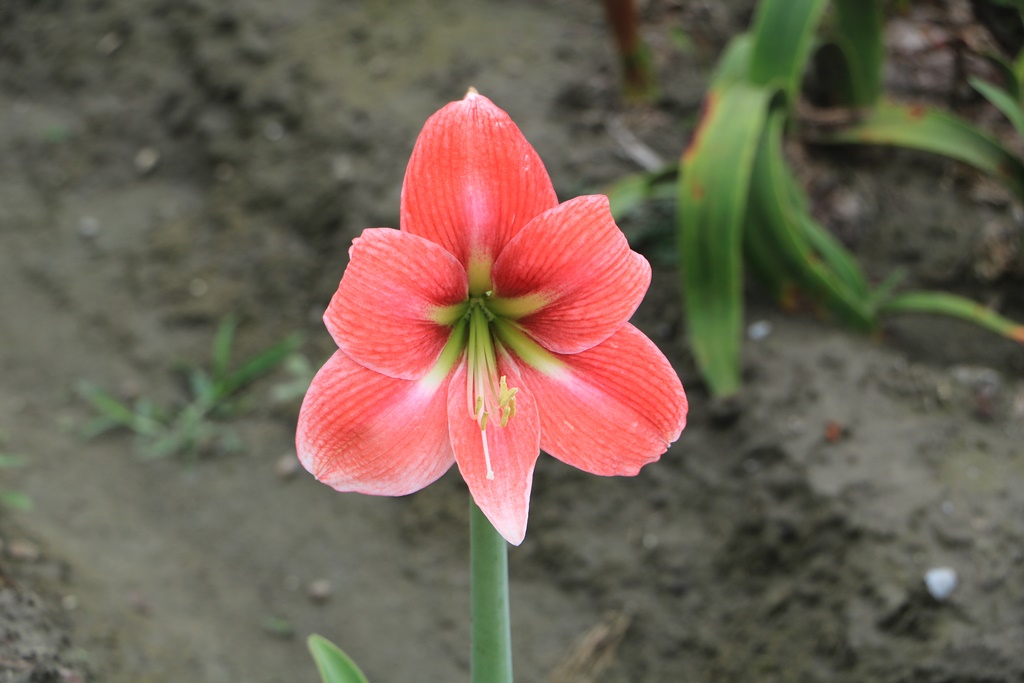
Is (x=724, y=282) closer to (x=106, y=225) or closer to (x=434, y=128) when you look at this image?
(x=434, y=128)

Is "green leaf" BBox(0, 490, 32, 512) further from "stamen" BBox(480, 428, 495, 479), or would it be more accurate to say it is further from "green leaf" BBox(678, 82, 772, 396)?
"green leaf" BBox(678, 82, 772, 396)

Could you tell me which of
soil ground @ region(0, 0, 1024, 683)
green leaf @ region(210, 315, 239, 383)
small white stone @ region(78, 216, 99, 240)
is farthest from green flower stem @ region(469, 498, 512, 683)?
small white stone @ region(78, 216, 99, 240)

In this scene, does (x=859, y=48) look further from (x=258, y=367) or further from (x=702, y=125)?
(x=258, y=367)

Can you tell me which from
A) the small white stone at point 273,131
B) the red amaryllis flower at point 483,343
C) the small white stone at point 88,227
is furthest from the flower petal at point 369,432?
the small white stone at point 88,227

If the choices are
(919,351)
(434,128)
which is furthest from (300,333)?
(434,128)

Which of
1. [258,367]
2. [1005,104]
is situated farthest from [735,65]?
[258,367]
